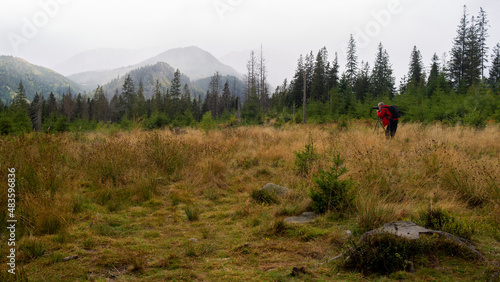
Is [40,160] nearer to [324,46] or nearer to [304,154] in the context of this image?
[304,154]

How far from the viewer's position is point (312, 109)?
1282 inches

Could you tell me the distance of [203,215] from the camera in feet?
14.5

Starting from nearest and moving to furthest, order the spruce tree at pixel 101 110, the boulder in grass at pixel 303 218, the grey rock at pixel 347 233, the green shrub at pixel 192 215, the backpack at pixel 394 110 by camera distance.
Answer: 1. the grey rock at pixel 347 233
2. the boulder in grass at pixel 303 218
3. the green shrub at pixel 192 215
4. the backpack at pixel 394 110
5. the spruce tree at pixel 101 110

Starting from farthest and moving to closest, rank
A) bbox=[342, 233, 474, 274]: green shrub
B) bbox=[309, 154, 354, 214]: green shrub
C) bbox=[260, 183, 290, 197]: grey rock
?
bbox=[260, 183, 290, 197]: grey rock
bbox=[309, 154, 354, 214]: green shrub
bbox=[342, 233, 474, 274]: green shrub

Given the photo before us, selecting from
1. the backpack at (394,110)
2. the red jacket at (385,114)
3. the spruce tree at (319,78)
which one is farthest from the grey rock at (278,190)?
the spruce tree at (319,78)

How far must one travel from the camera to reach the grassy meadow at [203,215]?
8.07ft

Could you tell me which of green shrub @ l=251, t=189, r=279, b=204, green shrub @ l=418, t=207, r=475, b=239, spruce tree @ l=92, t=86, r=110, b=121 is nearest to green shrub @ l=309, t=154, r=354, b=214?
green shrub @ l=251, t=189, r=279, b=204

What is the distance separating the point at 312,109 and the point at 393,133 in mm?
23373

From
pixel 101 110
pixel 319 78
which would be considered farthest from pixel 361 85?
pixel 101 110

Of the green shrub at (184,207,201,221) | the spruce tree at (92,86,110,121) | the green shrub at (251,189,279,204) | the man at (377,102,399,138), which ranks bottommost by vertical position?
the green shrub at (184,207,201,221)

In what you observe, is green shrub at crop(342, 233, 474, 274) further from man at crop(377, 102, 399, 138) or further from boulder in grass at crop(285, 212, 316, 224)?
man at crop(377, 102, 399, 138)

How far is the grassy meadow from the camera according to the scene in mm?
2459

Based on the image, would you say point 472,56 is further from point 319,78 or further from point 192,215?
point 192,215

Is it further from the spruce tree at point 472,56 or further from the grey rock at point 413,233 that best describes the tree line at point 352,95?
the grey rock at point 413,233
